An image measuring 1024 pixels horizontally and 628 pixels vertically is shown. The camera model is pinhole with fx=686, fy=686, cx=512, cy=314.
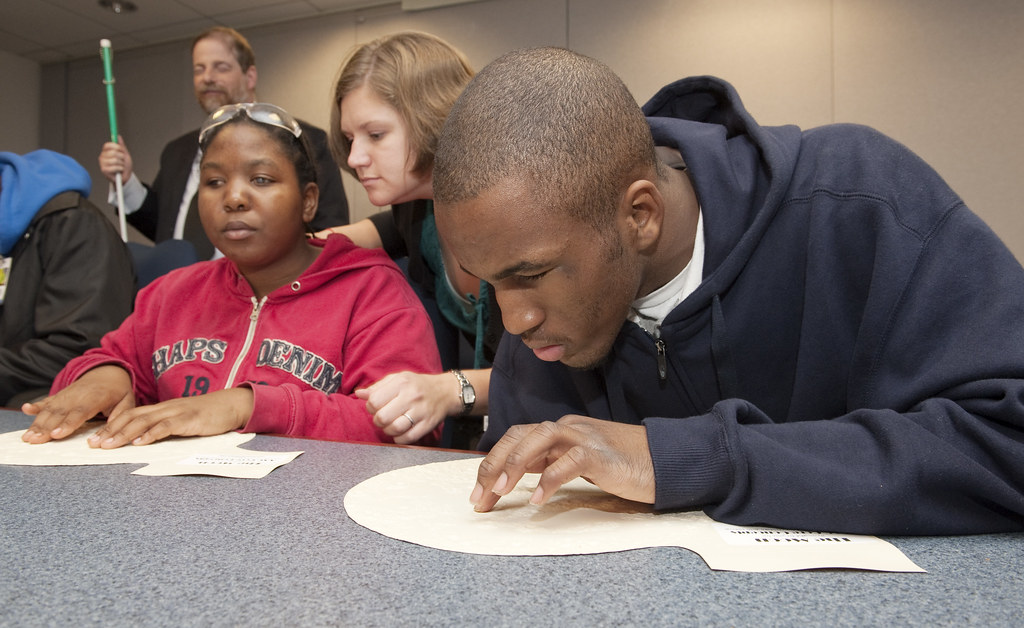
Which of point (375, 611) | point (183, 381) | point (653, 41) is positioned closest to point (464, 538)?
point (375, 611)

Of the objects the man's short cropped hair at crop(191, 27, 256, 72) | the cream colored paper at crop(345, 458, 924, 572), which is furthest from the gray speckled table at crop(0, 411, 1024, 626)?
the man's short cropped hair at crop(191, 27, 256, 72)

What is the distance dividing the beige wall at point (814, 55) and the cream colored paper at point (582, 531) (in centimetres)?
282

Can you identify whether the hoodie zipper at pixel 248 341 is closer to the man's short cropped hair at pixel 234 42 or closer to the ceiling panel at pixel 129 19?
the man's short cropped hair at pixel 234 42

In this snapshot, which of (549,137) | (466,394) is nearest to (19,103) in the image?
(466,394)

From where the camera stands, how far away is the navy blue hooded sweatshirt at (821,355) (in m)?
0.53

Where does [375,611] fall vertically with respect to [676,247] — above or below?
below

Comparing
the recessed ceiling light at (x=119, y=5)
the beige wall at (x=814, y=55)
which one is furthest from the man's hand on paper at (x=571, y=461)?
the recessed ceiling light at (x=119, y=5)

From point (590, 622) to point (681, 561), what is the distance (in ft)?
0.36

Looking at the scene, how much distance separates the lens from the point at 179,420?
89cm

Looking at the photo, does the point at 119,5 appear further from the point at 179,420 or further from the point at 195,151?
the point at 179,420

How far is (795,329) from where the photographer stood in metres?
0.74

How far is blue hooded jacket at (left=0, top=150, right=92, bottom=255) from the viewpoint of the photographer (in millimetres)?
1628

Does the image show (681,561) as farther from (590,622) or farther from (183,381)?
(183,381)

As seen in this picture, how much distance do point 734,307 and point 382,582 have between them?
47cm
